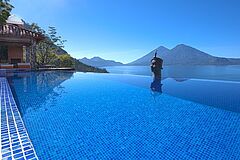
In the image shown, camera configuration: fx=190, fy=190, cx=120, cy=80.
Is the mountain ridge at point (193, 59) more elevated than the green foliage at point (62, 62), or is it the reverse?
the mountain ridge at point (193, 59)

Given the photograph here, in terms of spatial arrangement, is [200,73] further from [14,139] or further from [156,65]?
[14,139]

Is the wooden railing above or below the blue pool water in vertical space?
above

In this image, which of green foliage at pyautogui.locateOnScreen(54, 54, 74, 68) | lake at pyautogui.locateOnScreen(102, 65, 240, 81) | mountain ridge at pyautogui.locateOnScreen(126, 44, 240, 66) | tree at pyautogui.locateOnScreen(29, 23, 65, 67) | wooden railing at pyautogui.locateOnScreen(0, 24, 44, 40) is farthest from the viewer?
mountain ridge at pyautogui.locateOnScreen(126, 44, 240, 66)

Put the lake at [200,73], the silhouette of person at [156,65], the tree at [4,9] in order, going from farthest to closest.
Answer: the lake at [200,73] < the tree at [4,9] < the silhouette of person at [156,65]

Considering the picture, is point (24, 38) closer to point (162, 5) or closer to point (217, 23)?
point (162, 5)

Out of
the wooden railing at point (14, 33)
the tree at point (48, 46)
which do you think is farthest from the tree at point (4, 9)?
the tree at point (48, 46)

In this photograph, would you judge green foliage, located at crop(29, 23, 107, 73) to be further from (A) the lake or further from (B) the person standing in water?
(B) the person standing in water

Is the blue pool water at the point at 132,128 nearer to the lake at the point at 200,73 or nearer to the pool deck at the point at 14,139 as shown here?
the pool deck at the point at 14,139

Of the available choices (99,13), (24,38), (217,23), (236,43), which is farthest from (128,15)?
(236,43)

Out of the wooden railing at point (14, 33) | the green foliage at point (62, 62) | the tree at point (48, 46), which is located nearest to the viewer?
the wooden railing at point (14, 33)

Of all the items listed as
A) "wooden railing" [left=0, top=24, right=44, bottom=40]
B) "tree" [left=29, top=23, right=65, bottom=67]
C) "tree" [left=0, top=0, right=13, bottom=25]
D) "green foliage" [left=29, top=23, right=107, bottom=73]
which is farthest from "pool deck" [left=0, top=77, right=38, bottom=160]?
"green foliage" [left=29, top=23, right=107, bottom=73]

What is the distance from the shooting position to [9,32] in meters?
16.0

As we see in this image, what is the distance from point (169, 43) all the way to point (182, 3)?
2898 centimetres

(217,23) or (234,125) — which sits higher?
(217,23)
